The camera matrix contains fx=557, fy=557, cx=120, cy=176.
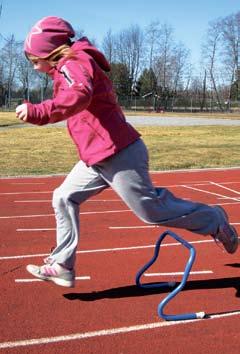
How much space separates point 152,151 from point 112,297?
50.6ft

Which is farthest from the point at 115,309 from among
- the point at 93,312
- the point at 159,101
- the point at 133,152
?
the point at 159,101

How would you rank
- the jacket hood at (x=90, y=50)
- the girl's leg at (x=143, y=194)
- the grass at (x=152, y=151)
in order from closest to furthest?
the jacket hood at (x=90, y=50), the girl's leg at (x=143, y=194), the grass at (x=152, y=151)

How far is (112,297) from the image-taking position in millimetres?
4332

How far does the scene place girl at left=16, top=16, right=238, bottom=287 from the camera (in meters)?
3.35

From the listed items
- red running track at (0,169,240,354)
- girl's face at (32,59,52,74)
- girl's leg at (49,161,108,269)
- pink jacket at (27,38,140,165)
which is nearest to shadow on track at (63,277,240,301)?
red running track at (0,169,240,354)

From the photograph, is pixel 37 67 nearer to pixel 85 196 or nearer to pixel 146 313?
pixel 85 196

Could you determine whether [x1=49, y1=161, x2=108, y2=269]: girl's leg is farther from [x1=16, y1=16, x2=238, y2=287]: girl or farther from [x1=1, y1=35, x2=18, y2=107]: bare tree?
[x1=1, y1=35, x2=18, y2=107]: bare tree

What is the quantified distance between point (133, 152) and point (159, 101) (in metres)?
84.1

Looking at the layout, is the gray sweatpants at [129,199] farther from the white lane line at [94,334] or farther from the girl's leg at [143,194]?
the white lane line at [94,334]

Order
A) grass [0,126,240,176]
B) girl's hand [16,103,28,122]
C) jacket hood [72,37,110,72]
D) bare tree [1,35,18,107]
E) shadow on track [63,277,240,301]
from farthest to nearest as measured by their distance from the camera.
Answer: bare tree [1,35,18,107], grass [0,126,240,176], shadow on track [63,277,240,301], jacket hood [72,37,110,72], girl's hand [16,103,28,122]

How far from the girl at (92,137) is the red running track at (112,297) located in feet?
Answer: 1.58

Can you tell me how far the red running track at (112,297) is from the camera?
3531 millimetres

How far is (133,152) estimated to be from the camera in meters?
3.76

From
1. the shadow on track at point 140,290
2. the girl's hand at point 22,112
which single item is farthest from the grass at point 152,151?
the girl's hand at point 22,112
